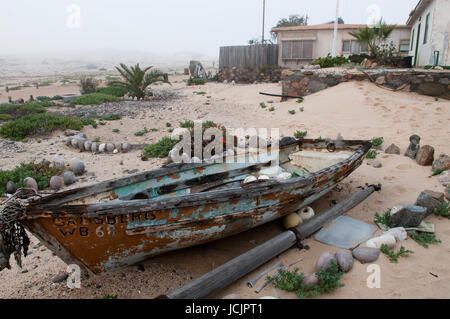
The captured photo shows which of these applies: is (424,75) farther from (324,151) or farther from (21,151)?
(21,151)

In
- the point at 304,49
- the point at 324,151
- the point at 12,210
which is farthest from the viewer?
the point at 304,49

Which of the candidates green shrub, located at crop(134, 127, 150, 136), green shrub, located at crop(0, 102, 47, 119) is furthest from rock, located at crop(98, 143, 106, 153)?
green shrub, located at crop(0, 102, 47, 119)

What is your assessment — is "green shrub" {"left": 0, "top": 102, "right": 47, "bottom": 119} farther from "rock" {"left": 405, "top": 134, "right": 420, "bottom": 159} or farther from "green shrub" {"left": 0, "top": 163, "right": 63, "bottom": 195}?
"rock" {"left": 405, "top": 134, "right": 420, "bottom": 159}

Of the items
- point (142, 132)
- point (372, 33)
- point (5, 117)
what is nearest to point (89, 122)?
point (142, 132)

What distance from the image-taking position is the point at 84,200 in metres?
2.93

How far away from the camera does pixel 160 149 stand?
6.25m

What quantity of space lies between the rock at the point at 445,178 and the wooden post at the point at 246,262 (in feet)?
6.56

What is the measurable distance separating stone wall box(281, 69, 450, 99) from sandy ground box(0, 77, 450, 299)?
0.98ft

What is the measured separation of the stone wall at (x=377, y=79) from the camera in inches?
324

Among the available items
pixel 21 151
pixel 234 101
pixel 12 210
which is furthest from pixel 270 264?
pixel 234 101

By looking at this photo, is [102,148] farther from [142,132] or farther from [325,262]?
[325,262]

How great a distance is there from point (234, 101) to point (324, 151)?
23.4 ft

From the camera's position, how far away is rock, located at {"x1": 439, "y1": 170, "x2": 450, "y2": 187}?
438 cm

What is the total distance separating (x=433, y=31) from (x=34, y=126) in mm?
12830
